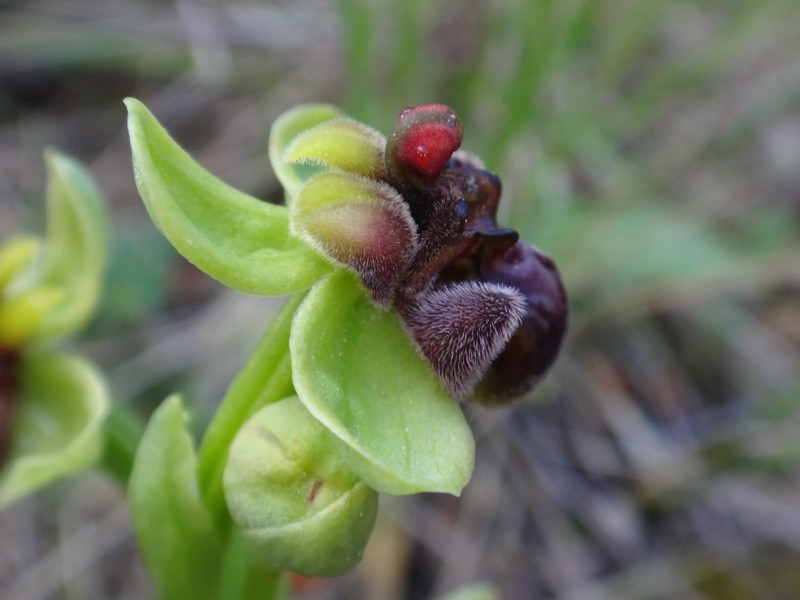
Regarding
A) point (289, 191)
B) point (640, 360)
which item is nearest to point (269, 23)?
point (640, 360)

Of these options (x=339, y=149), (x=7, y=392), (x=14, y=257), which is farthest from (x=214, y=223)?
(x=7, y=392)

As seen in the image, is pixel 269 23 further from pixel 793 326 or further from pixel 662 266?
pixel 793 326

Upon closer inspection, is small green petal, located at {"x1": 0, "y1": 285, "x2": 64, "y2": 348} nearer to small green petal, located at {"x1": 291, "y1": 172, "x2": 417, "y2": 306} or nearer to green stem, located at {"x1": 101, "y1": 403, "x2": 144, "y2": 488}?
green stem, located at {"x1": 101, "y1": 403, "x2": 144, "y2": 488}

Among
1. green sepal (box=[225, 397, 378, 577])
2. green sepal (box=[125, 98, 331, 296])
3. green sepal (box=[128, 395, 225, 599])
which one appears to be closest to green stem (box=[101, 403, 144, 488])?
green sepal (box=[128, 395, 225, 599])

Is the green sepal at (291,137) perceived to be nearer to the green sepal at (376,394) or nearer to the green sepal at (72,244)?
the green sepal at (376,394)

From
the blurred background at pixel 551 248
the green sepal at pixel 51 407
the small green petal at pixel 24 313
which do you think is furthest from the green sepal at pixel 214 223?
the blurred background at pixel 551 248
